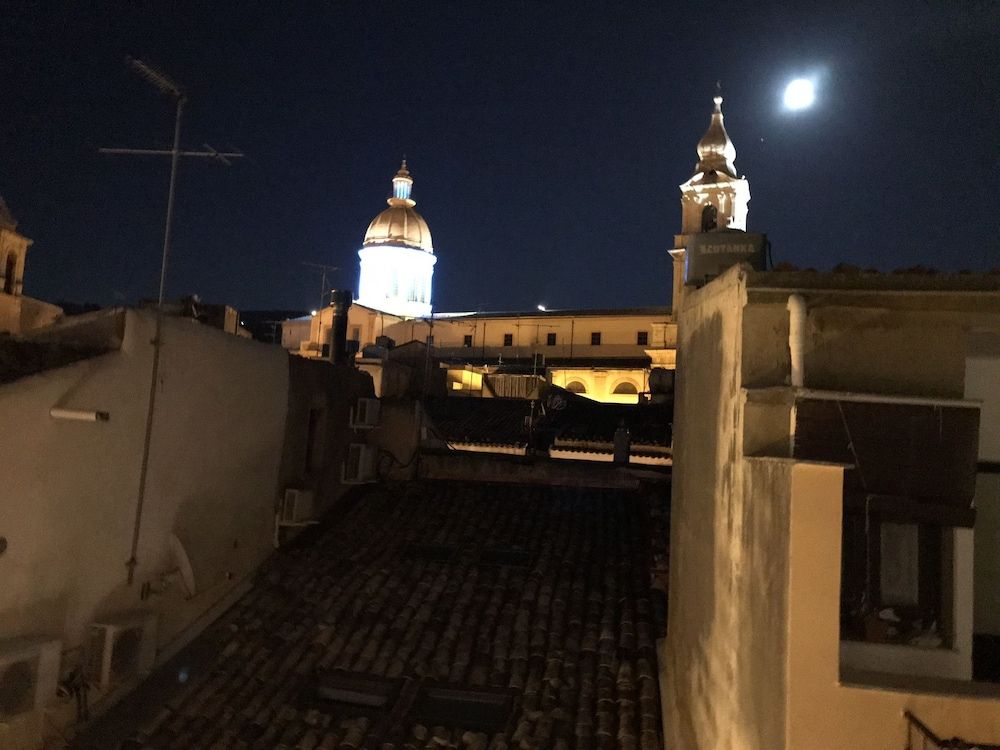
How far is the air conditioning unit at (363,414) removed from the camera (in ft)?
37.3

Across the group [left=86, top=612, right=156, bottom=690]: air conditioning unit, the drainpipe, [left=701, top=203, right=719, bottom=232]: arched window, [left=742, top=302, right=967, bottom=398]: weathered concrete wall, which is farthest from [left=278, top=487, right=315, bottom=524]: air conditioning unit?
[left=701, top=203, right=719, bottom=232]: arched window

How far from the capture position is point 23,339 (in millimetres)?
5980

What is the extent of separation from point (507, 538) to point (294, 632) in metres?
3.22

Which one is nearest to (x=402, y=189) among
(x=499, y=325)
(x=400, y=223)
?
(x=400, y=223)

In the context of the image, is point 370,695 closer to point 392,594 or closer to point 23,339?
point 392,594

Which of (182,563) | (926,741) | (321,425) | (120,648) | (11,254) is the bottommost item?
(120,648)

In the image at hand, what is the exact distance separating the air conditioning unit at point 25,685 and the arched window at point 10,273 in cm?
2075

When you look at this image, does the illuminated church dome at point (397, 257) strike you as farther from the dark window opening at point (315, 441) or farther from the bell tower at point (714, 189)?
the dark window opening at point (315, 441)

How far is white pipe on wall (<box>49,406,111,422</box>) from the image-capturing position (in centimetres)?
552

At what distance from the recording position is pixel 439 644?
7.55 m

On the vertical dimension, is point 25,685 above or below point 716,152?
below

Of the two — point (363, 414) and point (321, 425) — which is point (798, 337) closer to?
point (321, 425)

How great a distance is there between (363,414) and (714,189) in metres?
28.1

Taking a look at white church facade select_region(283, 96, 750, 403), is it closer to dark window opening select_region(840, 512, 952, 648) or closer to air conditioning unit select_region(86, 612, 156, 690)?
air conditioning unit select_region(86, 612, 156, 690)
